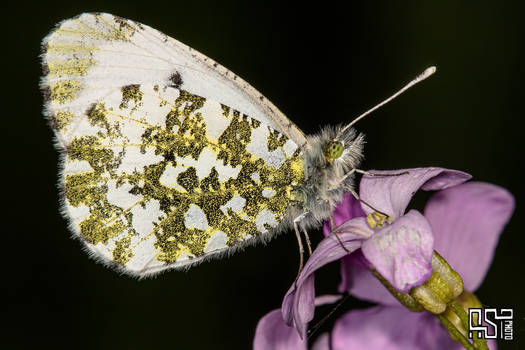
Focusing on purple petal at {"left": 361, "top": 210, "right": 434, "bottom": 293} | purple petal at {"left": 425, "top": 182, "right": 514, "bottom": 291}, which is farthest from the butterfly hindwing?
purple petal at {"left": 361, "top": 210, "right": 434, "bottom": 293}

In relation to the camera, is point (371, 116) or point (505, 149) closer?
point (505, 149)

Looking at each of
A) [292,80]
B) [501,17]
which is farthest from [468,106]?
[292,80]

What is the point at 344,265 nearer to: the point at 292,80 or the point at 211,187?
the point at 211,187

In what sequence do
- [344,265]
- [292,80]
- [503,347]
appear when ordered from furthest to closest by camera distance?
[292,80] < [344,265] < [503,347]

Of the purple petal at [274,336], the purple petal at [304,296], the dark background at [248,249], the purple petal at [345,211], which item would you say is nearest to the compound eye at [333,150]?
the purple petal at [345,211]

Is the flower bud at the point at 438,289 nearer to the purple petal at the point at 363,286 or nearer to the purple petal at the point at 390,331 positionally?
the purple petal at the point at 390,331

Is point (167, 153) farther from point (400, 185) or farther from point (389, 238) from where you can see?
point (389, 238)
